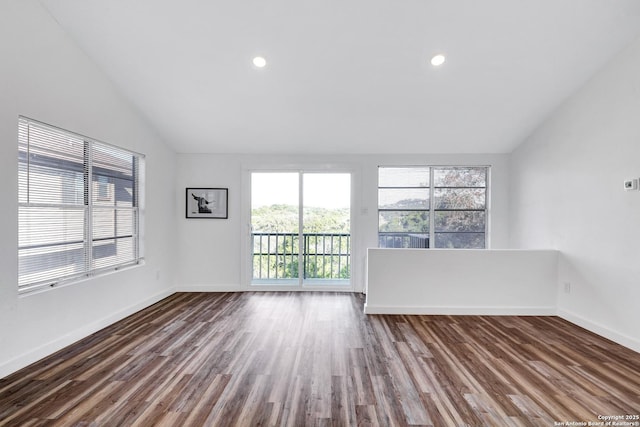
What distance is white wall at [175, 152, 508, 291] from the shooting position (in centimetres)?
486

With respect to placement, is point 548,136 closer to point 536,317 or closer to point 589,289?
point 589,289

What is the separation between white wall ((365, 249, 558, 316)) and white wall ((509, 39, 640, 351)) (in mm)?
269

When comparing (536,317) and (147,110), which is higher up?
(147,110)

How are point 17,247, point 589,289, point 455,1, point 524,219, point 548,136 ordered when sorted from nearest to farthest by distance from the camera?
point 17,247
point 455,1
point 589,289
point 548,136
point 524,219

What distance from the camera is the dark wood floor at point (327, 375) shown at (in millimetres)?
1875

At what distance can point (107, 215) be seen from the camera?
3469mm

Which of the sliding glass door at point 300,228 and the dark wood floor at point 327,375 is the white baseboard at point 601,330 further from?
the sliding glass door at point 300,228

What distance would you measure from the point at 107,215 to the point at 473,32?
436cm

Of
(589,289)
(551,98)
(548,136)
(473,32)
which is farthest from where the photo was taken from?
(548,136)

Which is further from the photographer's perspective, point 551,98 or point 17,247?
point 551,98

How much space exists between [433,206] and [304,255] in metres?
2.29

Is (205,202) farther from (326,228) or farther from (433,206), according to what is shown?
(433,206)

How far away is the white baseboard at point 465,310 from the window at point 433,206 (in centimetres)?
133

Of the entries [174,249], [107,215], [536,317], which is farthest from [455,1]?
[174,249]
